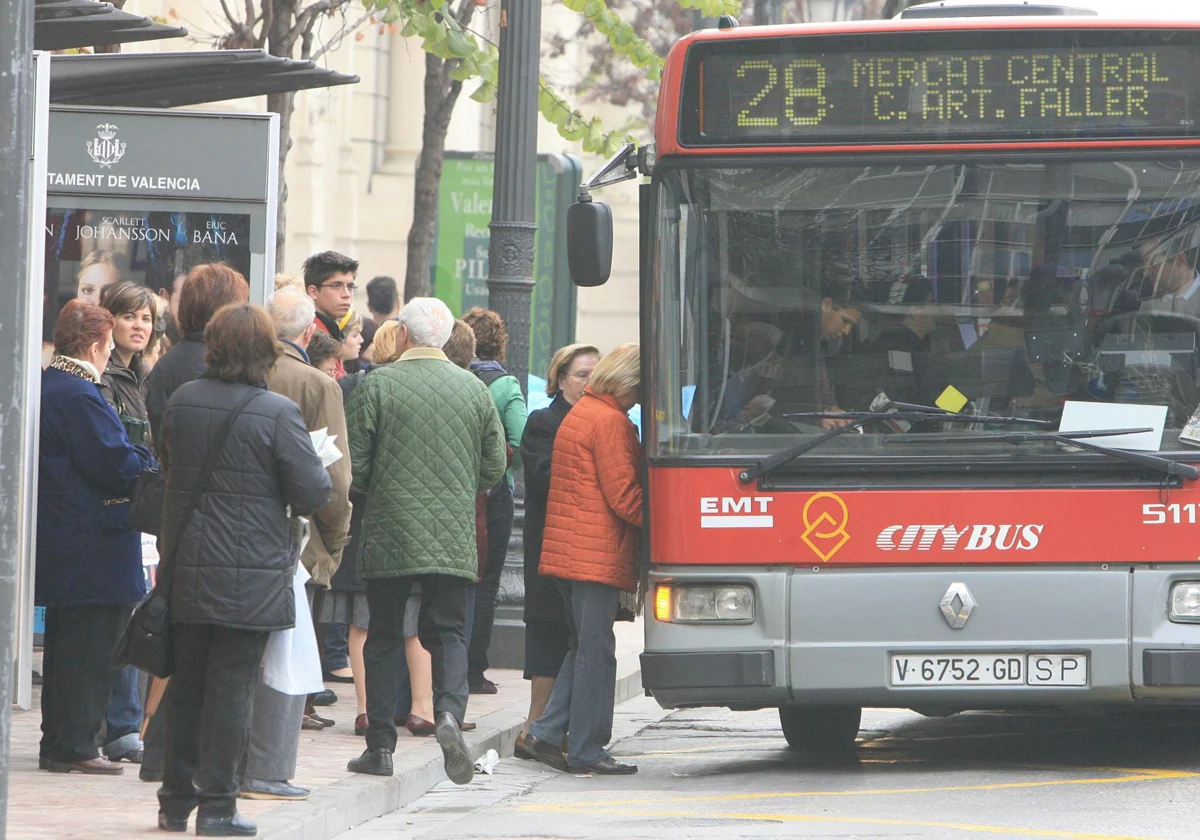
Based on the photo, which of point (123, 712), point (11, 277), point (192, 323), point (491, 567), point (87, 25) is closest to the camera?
point (11, 277)

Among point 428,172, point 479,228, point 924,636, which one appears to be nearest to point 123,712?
point 924,636

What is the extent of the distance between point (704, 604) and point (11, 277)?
3.45 metres

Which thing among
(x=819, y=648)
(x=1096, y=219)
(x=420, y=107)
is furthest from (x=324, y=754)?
(x=420, y=107)

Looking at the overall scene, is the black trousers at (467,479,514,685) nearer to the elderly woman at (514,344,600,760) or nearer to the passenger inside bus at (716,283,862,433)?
the elderly woman at (514,344,600,760)

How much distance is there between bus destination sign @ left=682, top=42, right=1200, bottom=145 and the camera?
822 cm

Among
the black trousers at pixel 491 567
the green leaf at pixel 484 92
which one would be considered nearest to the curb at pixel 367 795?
the black trousers at pixel 491 567

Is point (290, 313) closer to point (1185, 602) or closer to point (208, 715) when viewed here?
point (208, 715)

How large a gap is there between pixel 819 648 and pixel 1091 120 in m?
A: 2.26

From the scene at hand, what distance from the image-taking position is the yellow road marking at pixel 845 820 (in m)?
6.97

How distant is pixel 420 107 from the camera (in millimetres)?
29328

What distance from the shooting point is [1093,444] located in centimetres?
805

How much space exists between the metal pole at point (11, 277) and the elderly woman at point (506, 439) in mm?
4635

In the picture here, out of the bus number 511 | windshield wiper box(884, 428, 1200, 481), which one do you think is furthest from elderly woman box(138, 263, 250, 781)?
the bus number 511

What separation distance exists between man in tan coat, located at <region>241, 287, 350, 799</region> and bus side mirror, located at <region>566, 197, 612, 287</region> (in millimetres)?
1102
